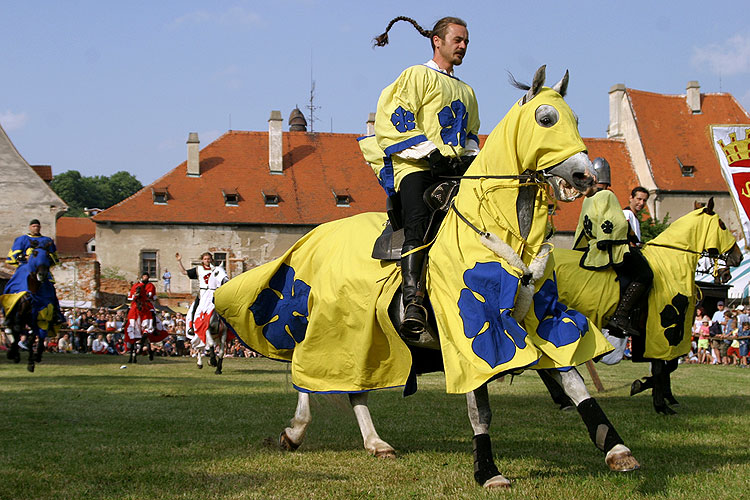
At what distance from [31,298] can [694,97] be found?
2064 inches

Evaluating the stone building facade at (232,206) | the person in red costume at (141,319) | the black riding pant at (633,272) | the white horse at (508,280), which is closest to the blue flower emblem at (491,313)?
the white horse at (508,280)

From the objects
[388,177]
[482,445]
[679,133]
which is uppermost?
[679,133]

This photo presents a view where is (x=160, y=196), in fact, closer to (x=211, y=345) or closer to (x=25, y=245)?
(x=211, y=345)

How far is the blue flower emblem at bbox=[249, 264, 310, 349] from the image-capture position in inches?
308

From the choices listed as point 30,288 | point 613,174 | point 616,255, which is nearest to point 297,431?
point 616,255

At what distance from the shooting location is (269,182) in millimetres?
54312

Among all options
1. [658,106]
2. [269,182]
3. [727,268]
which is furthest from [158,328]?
[658,106]

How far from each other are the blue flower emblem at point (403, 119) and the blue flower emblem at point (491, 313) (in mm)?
1341

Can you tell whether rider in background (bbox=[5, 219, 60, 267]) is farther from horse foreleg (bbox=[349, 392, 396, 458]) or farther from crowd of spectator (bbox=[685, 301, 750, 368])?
crowd of spectator (bbox=[685, 301, 750, 368])

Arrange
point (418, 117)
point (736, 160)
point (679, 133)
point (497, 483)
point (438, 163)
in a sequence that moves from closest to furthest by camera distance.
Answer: point (497, 483) < point (438, 163) < point (418, 117) < point (736, 160) < point (679, 133)

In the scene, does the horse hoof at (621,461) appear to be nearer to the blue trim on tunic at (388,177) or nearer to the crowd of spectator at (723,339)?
the blue trim on tunic at (388,177)

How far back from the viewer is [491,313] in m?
5.47

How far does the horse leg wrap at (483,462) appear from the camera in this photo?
226 inches

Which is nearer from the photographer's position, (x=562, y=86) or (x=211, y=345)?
(x=562, y=86)
